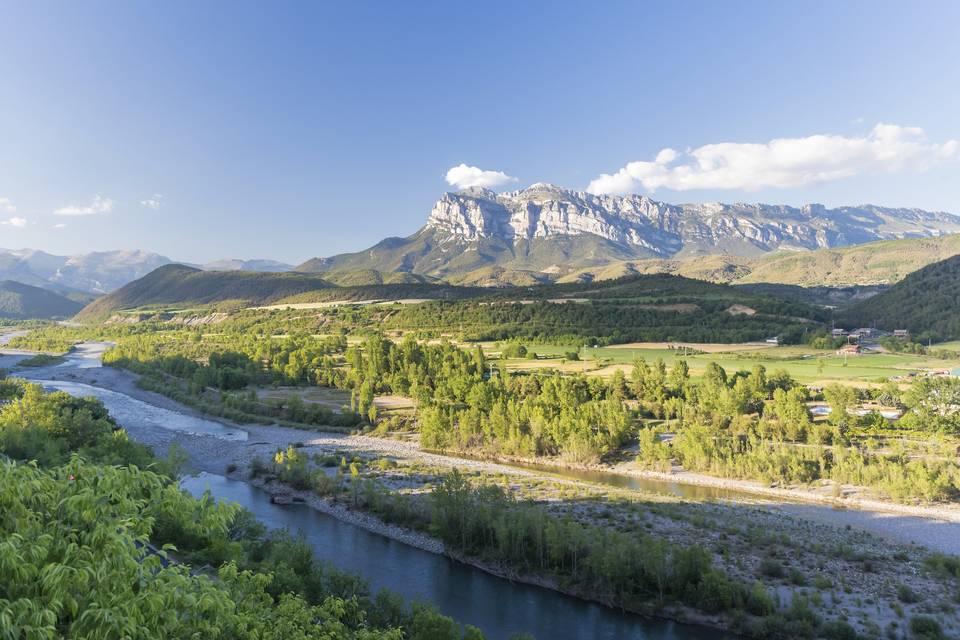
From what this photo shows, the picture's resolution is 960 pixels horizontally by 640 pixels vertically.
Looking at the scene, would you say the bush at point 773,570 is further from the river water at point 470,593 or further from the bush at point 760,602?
the river water at point 470,593

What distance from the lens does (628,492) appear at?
46.3m

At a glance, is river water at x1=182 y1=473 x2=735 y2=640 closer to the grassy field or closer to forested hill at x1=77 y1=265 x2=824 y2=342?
the grassy field

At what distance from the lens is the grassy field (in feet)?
257

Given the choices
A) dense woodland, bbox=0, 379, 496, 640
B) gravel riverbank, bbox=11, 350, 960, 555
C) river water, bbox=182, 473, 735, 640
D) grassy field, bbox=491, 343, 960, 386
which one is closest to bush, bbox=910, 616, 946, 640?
river water, bbox=182, 473, 735, 640

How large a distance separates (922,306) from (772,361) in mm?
61226

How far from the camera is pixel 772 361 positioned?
303ft

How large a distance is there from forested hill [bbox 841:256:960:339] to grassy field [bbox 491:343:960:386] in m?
26.5

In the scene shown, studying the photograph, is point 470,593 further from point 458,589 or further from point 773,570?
point 773,570

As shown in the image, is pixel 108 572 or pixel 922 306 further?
pixel 922 306

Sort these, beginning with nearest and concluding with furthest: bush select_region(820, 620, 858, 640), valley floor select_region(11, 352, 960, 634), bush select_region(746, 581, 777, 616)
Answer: bush select_region(820, 620, 858, 640) < bush select_region(746, 581, 777, 616) < valley floor select_region(11, 352, 960, 634)

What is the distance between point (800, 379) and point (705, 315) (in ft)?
195

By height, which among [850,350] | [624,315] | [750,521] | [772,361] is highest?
[624,315]

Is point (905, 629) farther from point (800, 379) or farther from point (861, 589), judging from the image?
point (800, 379)

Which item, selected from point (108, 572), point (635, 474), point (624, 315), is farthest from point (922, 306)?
point (108, 572)
